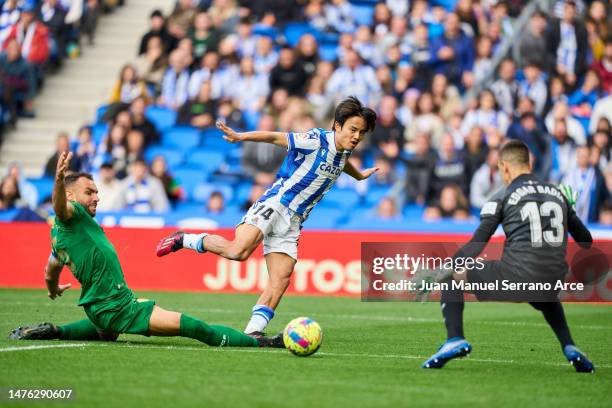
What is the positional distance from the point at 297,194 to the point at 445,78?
11680mm

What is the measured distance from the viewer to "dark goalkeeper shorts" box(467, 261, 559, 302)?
27.3ft

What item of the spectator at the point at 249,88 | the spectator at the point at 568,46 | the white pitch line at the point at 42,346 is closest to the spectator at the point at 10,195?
the spectator at the point at 249,88

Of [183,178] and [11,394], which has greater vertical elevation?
[183,178]

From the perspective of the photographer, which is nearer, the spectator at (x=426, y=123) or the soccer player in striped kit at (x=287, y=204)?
the soccer player in striped kit at (x=287, y=204)

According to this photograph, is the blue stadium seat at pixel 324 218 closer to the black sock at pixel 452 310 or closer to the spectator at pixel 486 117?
the spectator at pixel 486 117

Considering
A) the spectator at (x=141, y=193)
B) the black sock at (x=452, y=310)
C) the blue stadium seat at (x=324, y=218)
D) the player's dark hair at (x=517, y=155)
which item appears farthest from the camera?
the spectator at (x=141, y=193)

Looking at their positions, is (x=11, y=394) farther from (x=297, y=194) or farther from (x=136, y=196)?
(x=136, y=196)

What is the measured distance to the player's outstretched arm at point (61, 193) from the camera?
333 inches

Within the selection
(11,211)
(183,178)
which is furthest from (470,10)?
(11,211)

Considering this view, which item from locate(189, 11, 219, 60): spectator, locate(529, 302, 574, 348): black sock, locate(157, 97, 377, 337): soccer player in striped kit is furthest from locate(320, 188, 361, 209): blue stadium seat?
locate(529, 302, 574, 348): black sock

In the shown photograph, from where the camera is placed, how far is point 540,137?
2000cm

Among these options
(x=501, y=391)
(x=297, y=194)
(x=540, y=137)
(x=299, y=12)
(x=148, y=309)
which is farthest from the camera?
(x=299, y=12)

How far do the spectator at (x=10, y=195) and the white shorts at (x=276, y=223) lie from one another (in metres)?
11.0

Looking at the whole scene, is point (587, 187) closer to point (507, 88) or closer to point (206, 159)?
point (507, 88)
